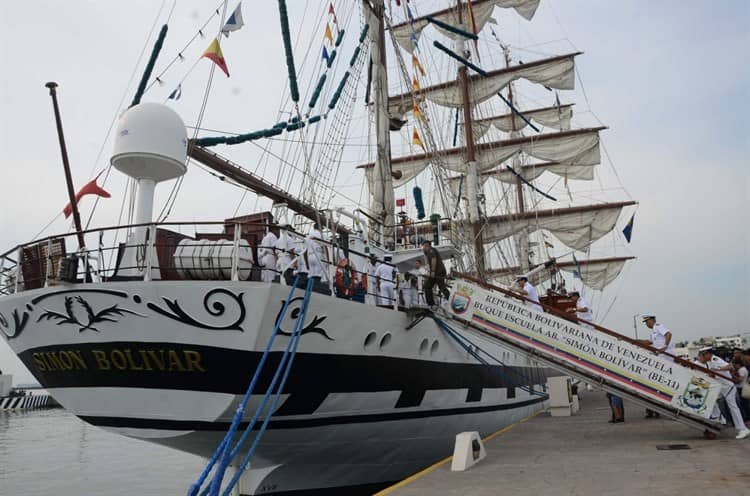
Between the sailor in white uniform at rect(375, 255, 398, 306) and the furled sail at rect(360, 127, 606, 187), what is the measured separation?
2750 centimetres

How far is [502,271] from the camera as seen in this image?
4059 centimetres

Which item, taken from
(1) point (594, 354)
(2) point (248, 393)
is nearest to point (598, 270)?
(1) point (594, 354)

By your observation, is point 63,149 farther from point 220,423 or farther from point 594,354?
point 594,354

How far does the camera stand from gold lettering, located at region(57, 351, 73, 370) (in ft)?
26.9

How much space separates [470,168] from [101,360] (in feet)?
84.9

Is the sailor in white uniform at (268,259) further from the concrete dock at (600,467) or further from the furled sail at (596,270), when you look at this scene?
the furled sail at (596,270)

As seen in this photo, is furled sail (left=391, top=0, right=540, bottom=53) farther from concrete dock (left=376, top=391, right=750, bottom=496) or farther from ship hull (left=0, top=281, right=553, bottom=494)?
concrete dock (left=376, top=391, right=750, bottom=496)

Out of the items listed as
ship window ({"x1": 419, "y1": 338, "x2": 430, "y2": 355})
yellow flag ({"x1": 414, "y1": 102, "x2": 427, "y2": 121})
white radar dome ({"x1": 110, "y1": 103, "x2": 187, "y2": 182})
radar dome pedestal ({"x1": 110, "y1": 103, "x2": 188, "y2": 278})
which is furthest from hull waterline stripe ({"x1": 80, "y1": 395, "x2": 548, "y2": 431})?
yellow flag ({"x1": 414, "y1": 102, "x2": 427, "y2": 121})

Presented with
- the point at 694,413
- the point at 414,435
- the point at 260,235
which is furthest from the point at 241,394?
the point at 694,413

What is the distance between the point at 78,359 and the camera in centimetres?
812

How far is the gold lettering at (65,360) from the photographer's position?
26.9 ft

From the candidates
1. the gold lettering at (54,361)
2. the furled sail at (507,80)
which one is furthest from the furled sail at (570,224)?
the gold lettering at (54,361)

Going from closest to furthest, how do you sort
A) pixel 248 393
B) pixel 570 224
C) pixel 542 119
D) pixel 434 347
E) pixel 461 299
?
pixel 248 393 < pixel 461 299 < pixel 434 347 < pixel 570 224 < pixel 542 119

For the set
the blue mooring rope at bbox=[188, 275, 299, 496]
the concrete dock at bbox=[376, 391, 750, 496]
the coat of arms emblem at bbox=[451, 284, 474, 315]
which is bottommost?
the concrete dock at bbox=[376, 391, 750, 496]
